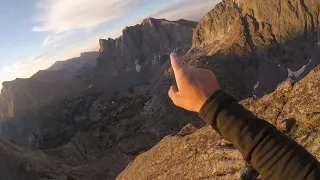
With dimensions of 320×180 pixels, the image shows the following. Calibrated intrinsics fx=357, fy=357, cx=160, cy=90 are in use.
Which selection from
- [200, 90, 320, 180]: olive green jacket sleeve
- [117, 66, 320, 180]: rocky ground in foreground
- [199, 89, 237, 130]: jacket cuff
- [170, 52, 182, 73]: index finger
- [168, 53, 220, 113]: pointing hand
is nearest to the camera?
[200, 90, 320, 180]: olive green jacket sleeve

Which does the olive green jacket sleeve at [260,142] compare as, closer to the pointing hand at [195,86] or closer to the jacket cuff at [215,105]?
the jacket cuff at [215,105]

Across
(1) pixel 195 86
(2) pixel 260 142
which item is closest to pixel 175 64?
(1) pixel 195 86

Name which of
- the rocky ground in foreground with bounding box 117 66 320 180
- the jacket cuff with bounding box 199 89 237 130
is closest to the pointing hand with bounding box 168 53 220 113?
the jacket cuff with bounding box 199 89 237 130

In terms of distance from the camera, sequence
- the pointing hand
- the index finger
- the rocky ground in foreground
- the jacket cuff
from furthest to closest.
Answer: the rocky ground in foreground → the index finger → the pointing hand → the jacket cuff

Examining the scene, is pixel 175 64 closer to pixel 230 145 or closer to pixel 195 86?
pixel 195 86

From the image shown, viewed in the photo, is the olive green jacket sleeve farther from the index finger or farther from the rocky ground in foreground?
the rocky ground in foreground

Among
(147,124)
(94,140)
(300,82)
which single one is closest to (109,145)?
(94,140)

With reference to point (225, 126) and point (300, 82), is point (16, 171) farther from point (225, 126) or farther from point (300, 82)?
point (225, 126)
